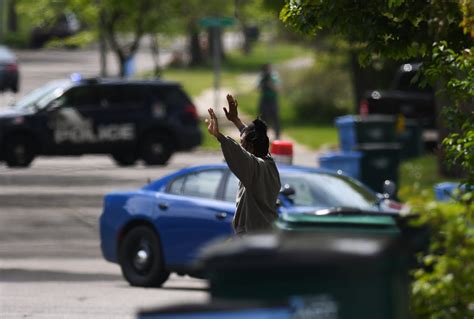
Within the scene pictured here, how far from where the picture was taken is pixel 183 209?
13.9m

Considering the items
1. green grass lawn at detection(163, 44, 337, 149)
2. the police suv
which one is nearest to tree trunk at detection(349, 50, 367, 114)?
green grass lawn at detection(163, 44, 337, 149)

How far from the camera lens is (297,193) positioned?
1362cm

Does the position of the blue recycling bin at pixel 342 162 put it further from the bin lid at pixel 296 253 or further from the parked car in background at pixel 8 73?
the parked car in background at pixel 8 73

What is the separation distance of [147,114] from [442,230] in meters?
21.0

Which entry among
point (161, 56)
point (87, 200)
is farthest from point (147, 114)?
point (161, 56)

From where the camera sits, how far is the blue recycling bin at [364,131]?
26.2 meters

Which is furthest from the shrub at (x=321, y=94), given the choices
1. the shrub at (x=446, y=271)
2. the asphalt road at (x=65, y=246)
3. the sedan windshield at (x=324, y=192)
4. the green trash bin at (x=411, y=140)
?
the shrub at (x=446, y=271)

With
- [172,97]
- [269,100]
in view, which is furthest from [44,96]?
[269,100]

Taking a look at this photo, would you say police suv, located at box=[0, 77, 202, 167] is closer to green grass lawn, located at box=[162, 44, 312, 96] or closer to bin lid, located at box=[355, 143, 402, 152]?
bin lid, located at box=[355, 143, 402, 152]

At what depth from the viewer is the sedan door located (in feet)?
44.6

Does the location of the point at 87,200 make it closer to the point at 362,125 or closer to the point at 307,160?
the point at 362,125

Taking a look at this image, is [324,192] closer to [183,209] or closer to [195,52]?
[183,209]

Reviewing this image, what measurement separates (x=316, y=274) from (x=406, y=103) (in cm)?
2505

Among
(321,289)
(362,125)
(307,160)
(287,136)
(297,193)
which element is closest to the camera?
(321,289)
